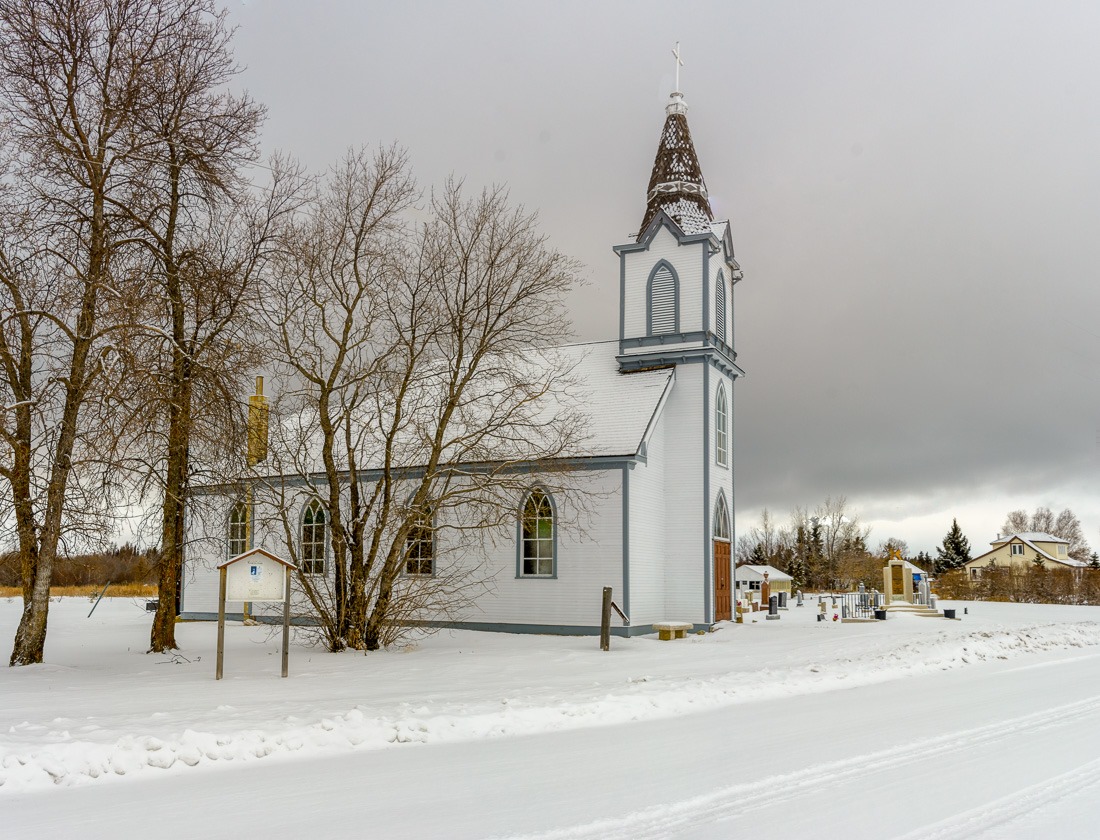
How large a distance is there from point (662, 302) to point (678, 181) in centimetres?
415

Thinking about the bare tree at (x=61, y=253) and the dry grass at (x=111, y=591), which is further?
the dry grass at (x=111, y=591)

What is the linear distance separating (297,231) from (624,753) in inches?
→ 501

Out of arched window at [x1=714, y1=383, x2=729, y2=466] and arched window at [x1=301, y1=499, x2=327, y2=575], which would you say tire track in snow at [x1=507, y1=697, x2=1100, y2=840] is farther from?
arched window at [x1=301, y1=499, x2=327, y2=575]

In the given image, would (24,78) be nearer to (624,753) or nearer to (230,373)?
(230,373)

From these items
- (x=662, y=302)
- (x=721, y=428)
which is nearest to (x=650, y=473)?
(x=721, y=428)

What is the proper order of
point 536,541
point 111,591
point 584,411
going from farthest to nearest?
point 111,591
point 584,411
point 536,541

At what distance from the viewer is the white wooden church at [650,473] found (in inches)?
889

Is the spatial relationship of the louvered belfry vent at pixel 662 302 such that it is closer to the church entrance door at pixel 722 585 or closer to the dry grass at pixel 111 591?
the church entrance door at pixel 722 585

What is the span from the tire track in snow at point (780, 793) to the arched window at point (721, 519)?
50.1ft

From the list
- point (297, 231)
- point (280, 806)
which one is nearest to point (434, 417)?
point (297, 231)

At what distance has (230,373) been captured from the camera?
15.5 m

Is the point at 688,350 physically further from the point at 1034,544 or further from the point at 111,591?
the point at 1034,544

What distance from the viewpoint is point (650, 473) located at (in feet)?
78.7

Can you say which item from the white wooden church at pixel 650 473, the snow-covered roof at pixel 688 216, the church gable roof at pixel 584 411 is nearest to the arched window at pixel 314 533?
the white wooden church at pixel 650 473
